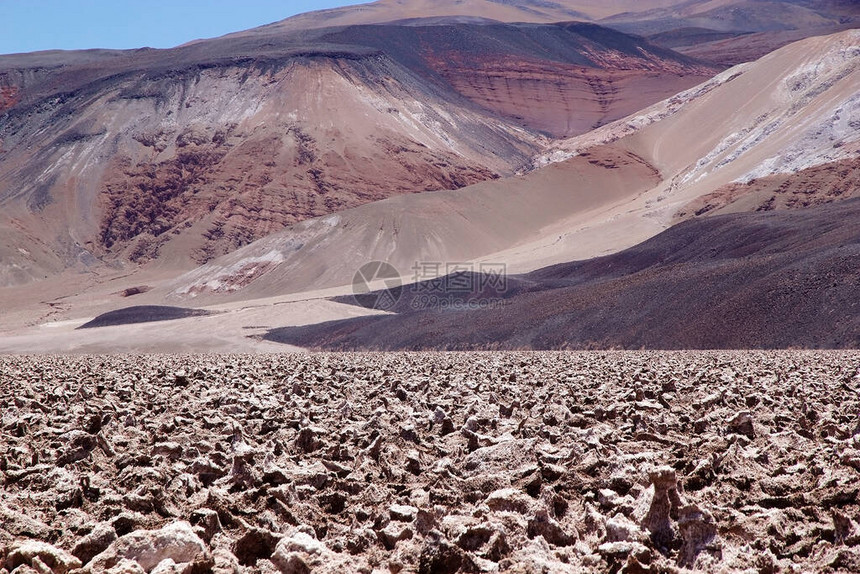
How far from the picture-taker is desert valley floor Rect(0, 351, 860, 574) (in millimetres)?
3365

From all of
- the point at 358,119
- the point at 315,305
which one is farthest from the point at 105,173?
the point at 315,305

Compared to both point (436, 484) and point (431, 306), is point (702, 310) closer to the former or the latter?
point (431, 306)

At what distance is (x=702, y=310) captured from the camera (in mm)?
27172

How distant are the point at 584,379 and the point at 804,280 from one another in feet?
58.6

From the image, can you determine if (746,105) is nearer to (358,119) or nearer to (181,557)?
(358,119)

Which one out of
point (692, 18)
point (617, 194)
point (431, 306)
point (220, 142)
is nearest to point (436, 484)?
point (431, 306)

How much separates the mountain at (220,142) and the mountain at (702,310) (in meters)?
49.0

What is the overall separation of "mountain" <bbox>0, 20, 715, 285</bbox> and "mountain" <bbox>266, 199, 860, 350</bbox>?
4898 cm

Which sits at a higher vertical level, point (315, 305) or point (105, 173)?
point (105, 173)

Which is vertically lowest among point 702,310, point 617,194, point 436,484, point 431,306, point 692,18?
point 431,306

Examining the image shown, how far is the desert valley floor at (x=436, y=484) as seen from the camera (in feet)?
11.0

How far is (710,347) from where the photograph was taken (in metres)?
24.9

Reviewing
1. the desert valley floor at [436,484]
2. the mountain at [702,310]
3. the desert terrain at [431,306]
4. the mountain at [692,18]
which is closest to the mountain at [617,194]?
the desert terrain at [431,306]

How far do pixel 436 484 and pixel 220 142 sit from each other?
9570 cm
